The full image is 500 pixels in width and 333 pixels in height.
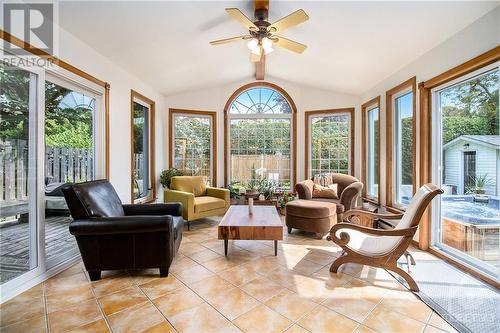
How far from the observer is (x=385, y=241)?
2.47 metres

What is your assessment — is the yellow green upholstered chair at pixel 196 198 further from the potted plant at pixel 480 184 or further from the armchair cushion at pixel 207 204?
the potted plant at pixel 480 184

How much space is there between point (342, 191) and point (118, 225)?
3.38 meters

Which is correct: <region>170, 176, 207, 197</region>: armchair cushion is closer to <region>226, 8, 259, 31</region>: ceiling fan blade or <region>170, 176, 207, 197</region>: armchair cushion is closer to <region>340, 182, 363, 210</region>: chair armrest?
<region>340, 182, 363, 210</region>: chair armrest

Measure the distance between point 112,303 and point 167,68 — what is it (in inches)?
128

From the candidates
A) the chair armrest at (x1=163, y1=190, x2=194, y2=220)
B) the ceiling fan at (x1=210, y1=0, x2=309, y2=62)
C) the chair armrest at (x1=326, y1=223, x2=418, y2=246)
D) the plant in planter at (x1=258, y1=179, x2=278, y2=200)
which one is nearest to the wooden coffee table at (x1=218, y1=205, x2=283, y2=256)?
the chair armrest at (x1=326, y1=223, x2=418, y2=246)

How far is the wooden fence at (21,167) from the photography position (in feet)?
7.17

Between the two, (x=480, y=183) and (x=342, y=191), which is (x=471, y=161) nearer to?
(x=480, y=183)

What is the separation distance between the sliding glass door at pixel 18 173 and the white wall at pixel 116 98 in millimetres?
613

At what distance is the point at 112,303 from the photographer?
202 cm

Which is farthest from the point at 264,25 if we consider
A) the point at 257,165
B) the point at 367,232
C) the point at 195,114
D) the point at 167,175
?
the point at 257,165

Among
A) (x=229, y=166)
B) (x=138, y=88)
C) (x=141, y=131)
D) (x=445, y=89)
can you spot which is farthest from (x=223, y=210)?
(x=445, y=89)

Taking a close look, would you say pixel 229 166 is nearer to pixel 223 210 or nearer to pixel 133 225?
pixel 223 210

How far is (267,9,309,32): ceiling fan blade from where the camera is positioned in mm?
2346

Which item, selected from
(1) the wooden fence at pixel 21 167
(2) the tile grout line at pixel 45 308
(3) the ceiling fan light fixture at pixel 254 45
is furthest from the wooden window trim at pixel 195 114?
(2) the tile grout line at pixel 45 308
